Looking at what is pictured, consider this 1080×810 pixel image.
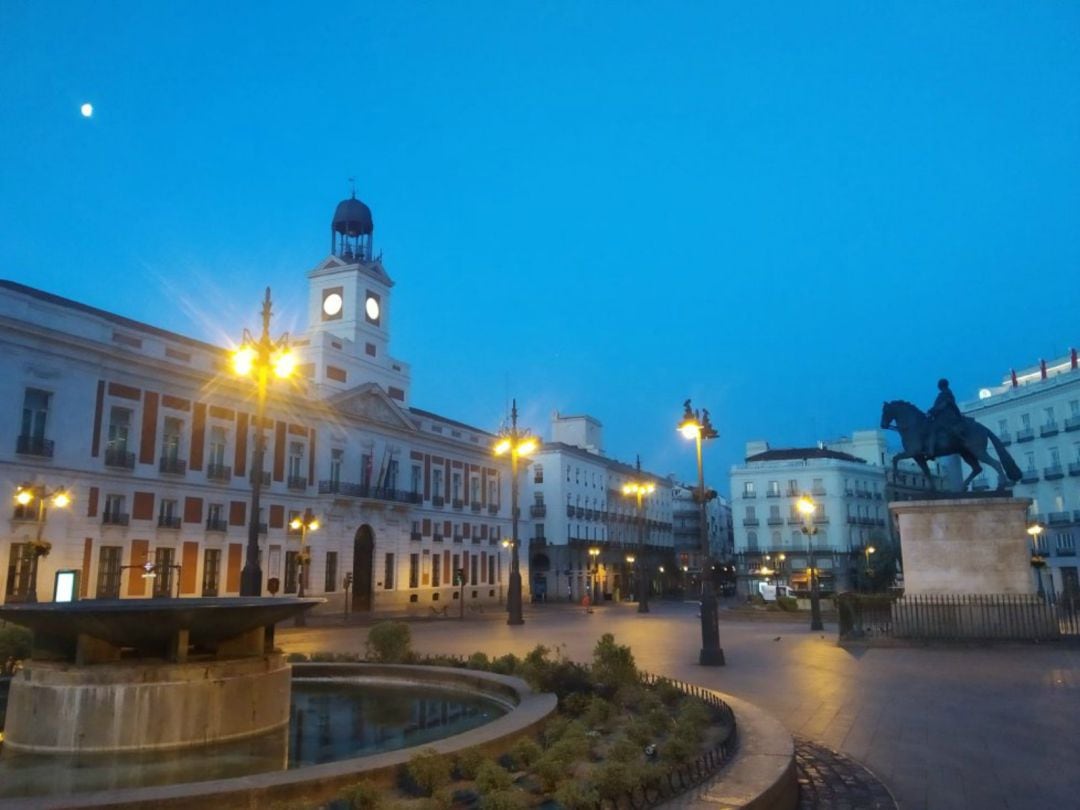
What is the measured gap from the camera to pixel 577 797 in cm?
549

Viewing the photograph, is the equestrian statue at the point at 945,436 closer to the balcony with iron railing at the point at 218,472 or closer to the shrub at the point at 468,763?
the shrub at the point at 468,763

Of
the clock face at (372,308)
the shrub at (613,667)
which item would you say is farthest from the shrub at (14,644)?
the clock face at (372,308)

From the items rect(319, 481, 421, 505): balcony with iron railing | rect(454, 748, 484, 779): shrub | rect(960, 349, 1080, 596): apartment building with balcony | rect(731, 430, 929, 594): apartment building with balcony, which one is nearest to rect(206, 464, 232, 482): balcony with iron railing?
rect(319, 481, 421, 505): balcony with iron railing

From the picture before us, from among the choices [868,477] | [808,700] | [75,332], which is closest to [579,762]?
[808,700]

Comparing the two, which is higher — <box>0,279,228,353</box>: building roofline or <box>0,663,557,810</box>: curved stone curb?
<box>0,279,228,353</box>: building roofline

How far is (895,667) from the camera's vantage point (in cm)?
1597

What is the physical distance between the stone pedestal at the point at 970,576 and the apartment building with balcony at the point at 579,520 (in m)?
50.3

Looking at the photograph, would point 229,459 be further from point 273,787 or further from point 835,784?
point 835,784

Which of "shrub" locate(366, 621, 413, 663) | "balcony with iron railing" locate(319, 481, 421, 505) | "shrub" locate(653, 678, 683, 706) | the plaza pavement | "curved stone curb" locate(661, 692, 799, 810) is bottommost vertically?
the plaza pavement

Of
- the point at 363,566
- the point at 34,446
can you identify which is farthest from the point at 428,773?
the point at 363,566

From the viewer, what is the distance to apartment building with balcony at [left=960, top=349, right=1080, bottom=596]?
56.3 metres

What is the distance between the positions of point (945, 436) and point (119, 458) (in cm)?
3328

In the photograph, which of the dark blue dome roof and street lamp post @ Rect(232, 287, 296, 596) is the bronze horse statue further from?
the dark blue dome roof

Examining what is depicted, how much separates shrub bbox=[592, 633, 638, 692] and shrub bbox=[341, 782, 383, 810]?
6.16m
